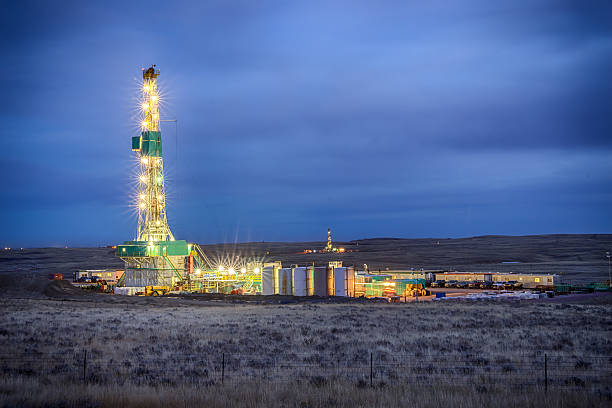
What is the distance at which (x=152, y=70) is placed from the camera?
55844 millimetres

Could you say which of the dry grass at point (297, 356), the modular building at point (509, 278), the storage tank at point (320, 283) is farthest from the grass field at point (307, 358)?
the modular building at point (509, 278)

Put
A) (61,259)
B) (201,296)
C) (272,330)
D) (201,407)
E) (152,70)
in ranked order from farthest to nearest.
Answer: (61,259)
(152,70)
(201,296)
(272,330)
(201,407)

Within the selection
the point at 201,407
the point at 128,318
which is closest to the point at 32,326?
the point at 128,318

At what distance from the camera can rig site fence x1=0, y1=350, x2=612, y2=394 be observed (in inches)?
477

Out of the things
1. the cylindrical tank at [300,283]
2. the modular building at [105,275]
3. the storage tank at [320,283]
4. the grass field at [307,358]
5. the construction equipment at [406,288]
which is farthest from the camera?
the modular building at [105,275]

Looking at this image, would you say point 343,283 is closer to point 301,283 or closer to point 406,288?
point 301,283

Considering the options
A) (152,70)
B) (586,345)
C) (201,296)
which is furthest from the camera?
(152,70)

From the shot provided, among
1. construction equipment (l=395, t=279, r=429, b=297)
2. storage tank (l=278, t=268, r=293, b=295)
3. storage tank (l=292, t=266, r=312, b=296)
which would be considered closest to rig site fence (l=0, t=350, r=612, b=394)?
storage tank (l=292, t=266, r=312, b=296)

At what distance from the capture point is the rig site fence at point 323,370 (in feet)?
39.8

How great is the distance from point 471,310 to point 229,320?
585 inches

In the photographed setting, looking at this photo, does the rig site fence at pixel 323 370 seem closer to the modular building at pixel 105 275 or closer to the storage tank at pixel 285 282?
the storage tank at pixel 285 282

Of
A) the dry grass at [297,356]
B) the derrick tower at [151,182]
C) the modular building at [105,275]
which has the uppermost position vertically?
the derrick tower at [151,182]

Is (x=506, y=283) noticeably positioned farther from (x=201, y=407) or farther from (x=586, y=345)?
(x=201, y=407)

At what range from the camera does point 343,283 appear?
47875 millimetres
